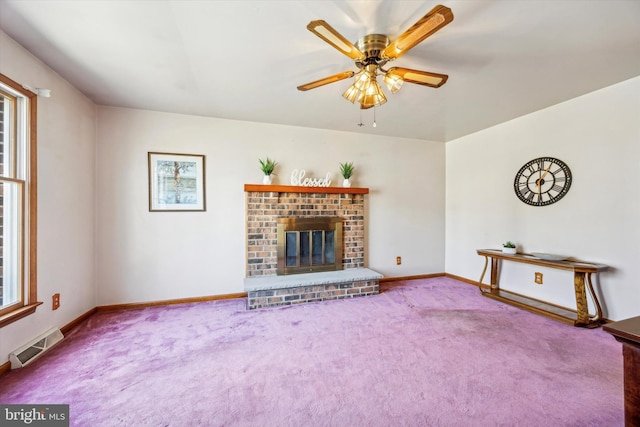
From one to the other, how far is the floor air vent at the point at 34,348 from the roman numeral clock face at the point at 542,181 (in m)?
5.15

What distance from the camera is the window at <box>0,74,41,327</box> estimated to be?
191cm

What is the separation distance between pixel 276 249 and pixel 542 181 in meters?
3.45

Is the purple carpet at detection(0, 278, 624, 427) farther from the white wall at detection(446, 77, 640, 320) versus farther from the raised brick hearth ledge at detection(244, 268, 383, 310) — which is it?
the white wall at detection(446, 77, 640, 320)

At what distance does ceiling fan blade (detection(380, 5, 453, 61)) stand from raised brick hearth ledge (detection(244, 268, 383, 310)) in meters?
2.55

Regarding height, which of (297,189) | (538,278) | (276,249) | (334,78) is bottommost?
(538,278)

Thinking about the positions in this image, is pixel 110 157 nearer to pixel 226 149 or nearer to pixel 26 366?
pixel 226 149

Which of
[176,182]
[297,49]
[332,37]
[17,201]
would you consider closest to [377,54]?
[332,37]

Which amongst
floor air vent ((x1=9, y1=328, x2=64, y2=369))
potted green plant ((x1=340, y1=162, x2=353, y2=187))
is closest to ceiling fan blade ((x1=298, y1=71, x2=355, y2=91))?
potted green plant ((x1=340, y1=162, x2=353, y2=187))

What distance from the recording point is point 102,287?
9.81ft

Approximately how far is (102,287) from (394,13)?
3.91m

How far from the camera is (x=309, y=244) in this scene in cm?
369

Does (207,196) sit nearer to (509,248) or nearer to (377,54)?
(377,54)

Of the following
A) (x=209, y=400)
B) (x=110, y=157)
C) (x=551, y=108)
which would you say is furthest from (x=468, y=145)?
(x=110, y=157)

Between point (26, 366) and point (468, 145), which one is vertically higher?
point (468, 145)
